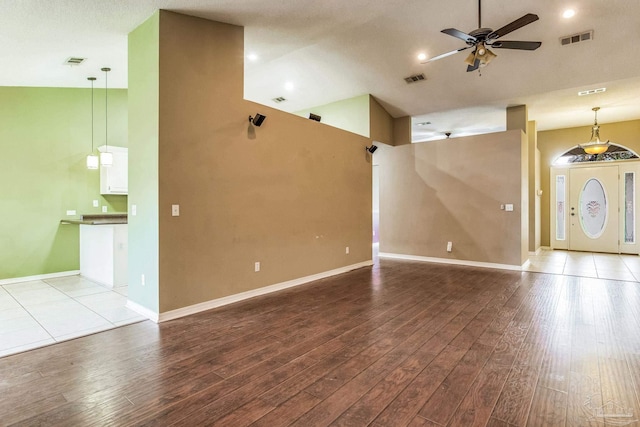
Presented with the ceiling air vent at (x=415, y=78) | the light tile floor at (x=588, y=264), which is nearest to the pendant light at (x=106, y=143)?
the ceiling air vent at (x=415, y=78)

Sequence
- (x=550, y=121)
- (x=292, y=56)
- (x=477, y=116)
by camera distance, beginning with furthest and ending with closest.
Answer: (x=550, y=121) < (x=477, y=116) < (x=292, y=56)

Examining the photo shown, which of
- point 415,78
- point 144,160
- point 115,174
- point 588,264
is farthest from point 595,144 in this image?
point 115,174

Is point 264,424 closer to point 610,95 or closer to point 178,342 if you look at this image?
point 178,342

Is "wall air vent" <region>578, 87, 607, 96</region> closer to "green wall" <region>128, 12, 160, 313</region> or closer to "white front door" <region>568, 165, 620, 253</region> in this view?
"white front door" <region>568, 165, 620, 253</region>

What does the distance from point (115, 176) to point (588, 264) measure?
9.71 meters

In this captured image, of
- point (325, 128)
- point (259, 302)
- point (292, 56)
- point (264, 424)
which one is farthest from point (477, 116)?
point (264, 424)

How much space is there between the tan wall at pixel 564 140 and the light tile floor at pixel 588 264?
1.42 meters

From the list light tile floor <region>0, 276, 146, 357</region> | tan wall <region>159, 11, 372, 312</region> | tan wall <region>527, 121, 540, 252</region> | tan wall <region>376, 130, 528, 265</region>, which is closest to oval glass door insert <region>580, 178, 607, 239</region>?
tan wall <region>527, 121, 540, 252</region>

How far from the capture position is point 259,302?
420 cm

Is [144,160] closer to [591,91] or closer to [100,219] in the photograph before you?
[100,219]

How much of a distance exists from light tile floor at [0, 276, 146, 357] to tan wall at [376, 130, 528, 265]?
5.78 meters

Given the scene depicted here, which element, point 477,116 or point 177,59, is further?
point 477,116

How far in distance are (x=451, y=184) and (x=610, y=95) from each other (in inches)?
133

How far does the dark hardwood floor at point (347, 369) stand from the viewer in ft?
6.42
